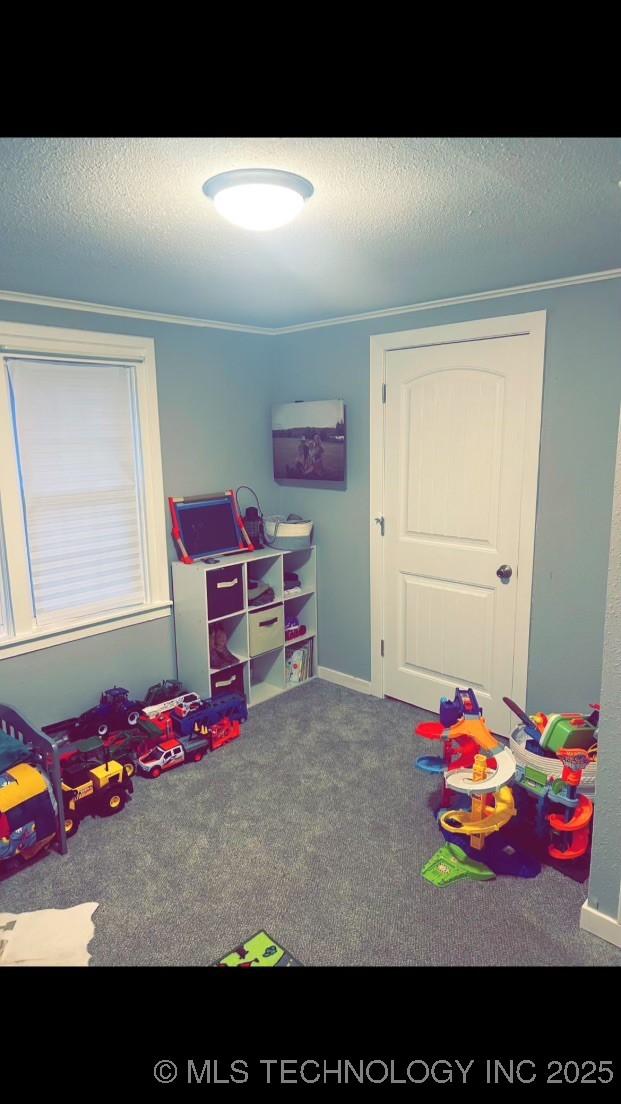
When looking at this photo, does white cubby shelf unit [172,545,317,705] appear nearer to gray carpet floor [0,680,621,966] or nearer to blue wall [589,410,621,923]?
gray carpet floor [0,680,621,966]

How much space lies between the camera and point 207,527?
148 inches

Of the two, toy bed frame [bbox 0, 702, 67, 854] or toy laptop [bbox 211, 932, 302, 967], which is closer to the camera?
toy laptop [bbox 211, 932, 302, 967]

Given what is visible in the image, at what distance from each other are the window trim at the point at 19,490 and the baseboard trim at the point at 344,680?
118 cm

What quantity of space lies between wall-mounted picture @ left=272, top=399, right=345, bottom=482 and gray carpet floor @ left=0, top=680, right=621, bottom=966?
1.69 metres

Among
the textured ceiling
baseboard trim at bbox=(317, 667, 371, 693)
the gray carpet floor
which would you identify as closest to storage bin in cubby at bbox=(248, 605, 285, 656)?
baseboard trim at bbox=(317, 667, 371, 693)

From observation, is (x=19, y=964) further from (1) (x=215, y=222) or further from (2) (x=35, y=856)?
(1) (x=215, y=222)

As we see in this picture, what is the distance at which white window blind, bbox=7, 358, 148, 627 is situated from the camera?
9.86 feet

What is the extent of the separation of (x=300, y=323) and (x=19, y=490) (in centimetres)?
192

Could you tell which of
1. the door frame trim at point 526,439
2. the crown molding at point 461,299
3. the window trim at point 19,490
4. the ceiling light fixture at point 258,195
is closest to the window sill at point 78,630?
the window trim at point 19,490

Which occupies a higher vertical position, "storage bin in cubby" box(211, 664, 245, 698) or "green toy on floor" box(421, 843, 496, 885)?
"storage bin in cubby" box(211, 664, 245, 698)

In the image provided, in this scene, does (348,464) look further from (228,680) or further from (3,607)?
(3,607)

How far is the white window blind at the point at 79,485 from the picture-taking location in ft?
9.86

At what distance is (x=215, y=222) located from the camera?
1.89 metres
